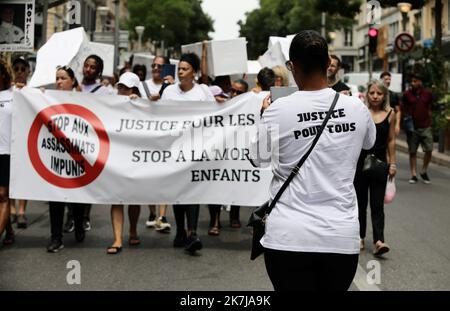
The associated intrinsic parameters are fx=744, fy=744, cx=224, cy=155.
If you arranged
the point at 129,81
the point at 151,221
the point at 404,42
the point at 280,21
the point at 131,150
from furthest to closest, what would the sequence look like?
the point at 280,21, the point at 404,42, the point at 151,221, the point at 129,81, the point at 131,150

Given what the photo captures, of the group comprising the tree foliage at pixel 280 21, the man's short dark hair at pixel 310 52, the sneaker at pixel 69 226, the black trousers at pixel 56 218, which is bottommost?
the sneaker at pixel 69 226

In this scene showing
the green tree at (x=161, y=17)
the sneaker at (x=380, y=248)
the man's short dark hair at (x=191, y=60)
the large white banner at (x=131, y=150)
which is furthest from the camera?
the green tree at (x=161, y=17)

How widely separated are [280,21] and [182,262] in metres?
73.6

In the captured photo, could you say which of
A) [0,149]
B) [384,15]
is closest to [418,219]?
[0,149]

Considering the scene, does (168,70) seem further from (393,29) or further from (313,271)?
(393,29)

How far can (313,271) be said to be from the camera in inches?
127

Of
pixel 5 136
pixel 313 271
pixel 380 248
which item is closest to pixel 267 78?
pixel 380 248


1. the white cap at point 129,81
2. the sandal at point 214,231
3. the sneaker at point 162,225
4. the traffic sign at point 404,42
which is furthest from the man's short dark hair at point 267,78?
the traffic sign at point 404,42

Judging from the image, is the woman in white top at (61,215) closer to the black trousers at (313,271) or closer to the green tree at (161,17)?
the black trousers at (313,271)

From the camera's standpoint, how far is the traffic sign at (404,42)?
2095 centimetres

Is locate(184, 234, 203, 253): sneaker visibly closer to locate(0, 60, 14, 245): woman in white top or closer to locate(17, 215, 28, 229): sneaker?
locate(0, 60, 14, 245): woman in white top

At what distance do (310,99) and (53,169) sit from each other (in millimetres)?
4664

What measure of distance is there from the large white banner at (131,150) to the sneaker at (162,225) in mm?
1049

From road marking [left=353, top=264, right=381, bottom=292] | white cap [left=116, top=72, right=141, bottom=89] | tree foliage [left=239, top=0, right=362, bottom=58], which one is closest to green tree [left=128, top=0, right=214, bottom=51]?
tree foliage [left=239, top=0, right=362, bottom=58]
